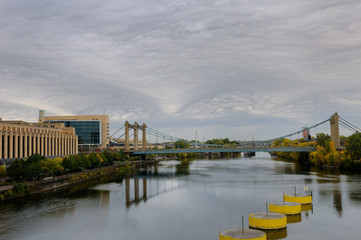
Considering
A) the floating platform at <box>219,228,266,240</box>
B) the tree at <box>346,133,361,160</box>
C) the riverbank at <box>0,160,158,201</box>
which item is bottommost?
the floating platform at <box>219,228,266,240</box>

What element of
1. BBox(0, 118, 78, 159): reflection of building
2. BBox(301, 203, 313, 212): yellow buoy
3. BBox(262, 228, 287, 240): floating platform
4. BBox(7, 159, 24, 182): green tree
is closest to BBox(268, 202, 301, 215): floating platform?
BBox(301, 203, 313, 212): yellow buoy

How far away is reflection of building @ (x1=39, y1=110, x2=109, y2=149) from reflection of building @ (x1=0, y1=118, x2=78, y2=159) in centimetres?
2501

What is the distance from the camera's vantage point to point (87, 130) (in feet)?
313

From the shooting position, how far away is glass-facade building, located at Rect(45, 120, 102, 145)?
9470 centimetres

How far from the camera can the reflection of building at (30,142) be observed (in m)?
45.7

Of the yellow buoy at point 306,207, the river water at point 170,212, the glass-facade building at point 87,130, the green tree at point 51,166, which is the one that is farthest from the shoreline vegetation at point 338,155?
the glass-facade building at point 87,130

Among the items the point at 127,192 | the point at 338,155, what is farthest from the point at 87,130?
the point at 338,155

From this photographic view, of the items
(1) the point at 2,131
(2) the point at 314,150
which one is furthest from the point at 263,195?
(2) the point at 314,150

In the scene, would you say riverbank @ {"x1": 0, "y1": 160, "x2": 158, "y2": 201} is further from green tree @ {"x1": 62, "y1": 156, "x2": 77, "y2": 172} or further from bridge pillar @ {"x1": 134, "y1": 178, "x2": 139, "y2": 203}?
bridge pillar @ {"x1": 134, "y1": 178, "x2": 139, "y2": 203}

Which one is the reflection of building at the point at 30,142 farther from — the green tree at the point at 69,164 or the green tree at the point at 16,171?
the green tree at the point at 16,171

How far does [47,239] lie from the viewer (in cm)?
2048

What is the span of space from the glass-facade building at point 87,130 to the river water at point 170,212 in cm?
5583

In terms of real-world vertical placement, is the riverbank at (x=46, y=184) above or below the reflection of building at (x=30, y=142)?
below

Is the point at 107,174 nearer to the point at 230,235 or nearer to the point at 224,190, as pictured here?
the point at 224,190
